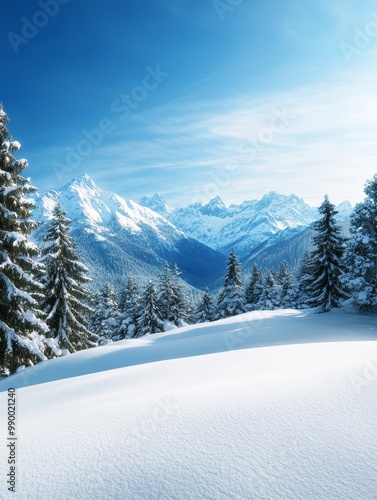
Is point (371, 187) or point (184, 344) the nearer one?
point (184, 344)

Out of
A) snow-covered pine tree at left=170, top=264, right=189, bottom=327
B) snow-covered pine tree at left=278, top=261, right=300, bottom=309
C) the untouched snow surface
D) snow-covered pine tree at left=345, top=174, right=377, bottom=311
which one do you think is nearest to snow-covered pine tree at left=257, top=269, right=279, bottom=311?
snow-covered pine tree at left=278, top=261, right=300, bottom=309

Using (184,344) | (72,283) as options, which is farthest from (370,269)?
(72,283)

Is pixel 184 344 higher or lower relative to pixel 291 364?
lower

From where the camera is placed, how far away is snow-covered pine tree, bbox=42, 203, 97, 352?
18016 millimetres

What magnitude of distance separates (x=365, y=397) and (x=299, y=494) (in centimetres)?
201

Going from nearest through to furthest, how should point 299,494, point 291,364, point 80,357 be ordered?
point 299,494, point 291,364, point 80,357

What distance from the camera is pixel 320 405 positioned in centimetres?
352

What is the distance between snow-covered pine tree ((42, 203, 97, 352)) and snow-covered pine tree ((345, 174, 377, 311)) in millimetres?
17225

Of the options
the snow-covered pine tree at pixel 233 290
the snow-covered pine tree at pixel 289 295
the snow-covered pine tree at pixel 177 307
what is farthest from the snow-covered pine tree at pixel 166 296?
the snow-covered pine tree at pixel 289 295

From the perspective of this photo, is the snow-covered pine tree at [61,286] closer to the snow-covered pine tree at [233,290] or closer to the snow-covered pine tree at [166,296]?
the snow-covered pine tree at [166,296]

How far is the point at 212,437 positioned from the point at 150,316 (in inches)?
1197

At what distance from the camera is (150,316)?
32.6 meters

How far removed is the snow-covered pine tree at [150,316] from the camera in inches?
1272

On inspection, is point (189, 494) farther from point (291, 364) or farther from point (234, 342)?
point (234, 342)
